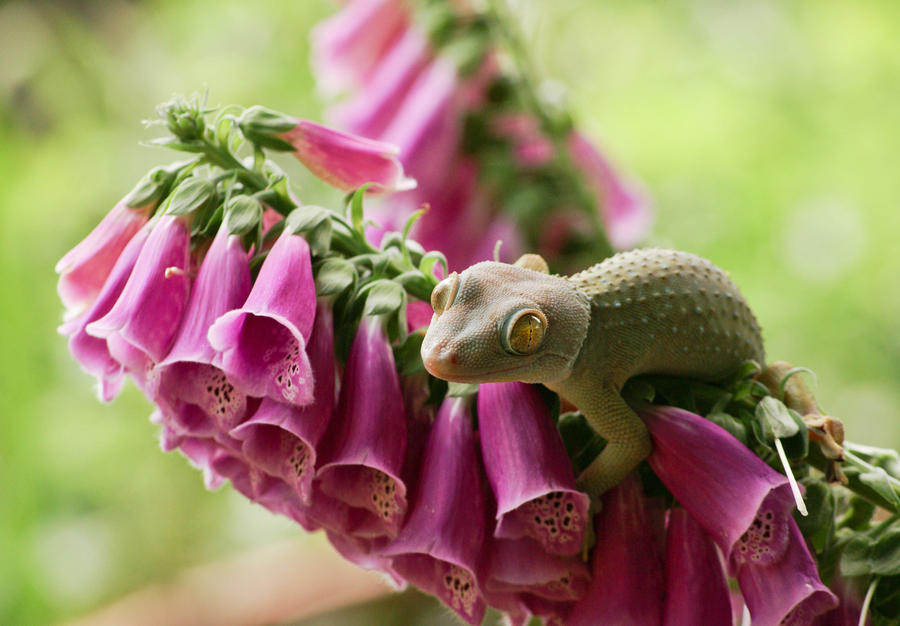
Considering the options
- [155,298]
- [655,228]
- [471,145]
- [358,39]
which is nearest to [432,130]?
[471,145]

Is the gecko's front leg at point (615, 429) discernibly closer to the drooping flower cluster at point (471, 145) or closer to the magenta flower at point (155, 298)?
the magenta flower at point (155, 298)

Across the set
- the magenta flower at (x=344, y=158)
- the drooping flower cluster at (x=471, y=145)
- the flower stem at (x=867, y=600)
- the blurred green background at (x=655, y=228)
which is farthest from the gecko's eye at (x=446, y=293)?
the blurred green background at (x=655, y=228)

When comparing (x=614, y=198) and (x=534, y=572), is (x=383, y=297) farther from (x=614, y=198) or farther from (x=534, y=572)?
(x=614, y=198)

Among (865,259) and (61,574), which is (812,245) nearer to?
(865,259)

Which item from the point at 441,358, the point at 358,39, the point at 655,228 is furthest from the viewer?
the point at 655,228

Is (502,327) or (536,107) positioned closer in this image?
(502,327)

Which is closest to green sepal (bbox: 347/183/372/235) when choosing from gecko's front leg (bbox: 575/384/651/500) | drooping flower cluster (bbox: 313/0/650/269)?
gecko's front leg (bbox: 575/384/651/500)
